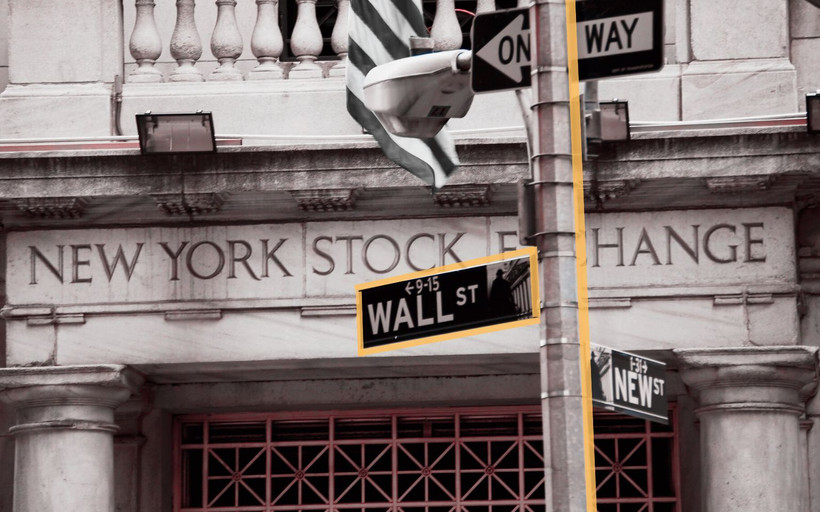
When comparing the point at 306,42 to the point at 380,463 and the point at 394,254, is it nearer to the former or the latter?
the point at 394,254

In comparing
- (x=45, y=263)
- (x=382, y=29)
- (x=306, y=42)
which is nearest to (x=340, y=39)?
(x=306, y=42)

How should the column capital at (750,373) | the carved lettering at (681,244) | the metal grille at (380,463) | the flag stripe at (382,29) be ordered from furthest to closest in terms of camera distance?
the metal grille at (380,463) → the carved lettering at (681,244) → the column capital at (750,373) → the flag stripe at (382,29)

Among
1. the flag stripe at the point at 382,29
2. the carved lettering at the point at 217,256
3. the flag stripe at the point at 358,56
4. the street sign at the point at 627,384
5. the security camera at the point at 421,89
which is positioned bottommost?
the street sign at the point at 627,384

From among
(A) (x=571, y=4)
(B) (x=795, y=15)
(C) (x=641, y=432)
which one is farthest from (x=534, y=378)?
(A) (x=571, y=4)

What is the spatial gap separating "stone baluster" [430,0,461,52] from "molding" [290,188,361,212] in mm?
1380

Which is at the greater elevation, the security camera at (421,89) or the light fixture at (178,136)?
the light fixture at (178,136)

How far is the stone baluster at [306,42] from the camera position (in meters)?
14.9

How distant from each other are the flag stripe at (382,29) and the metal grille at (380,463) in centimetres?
422

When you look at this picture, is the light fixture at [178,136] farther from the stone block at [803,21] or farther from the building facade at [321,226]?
the stone block at [803,21]

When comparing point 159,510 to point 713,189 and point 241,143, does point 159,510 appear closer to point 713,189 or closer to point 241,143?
point 241,143

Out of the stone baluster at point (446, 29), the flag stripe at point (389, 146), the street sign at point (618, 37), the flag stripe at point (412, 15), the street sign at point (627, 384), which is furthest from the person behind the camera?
the stone baluster at point (446, 29)

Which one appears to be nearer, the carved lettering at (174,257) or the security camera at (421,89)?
the security camera at (421,89)

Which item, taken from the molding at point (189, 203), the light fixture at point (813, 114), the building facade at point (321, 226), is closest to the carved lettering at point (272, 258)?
the building facade at point (321, 226)

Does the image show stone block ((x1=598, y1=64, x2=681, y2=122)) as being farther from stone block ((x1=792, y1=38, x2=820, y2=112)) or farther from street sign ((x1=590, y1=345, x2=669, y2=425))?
street sign ((x1=590, y1=345, x2=669, y2=425))
